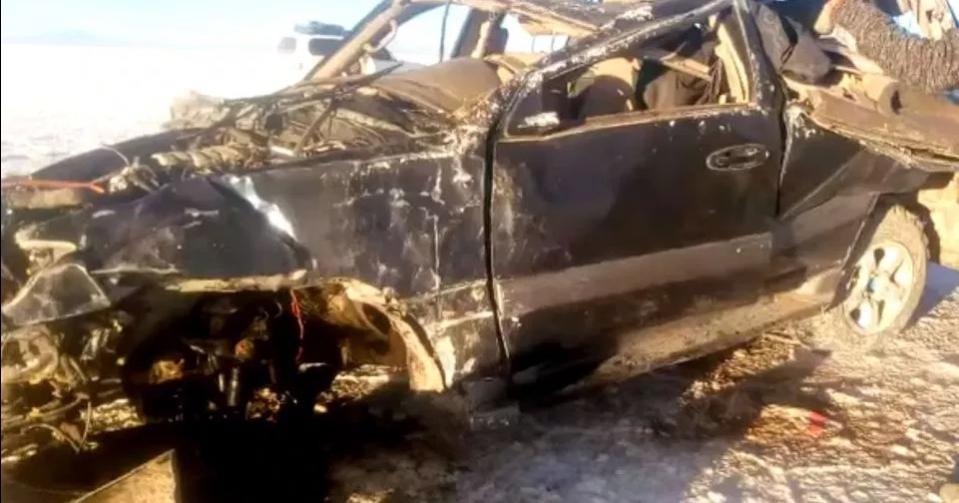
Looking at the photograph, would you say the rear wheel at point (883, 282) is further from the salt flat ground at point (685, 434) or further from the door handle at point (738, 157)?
the door handle at point (738, 157)

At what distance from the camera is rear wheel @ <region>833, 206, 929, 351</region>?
4.80 meters

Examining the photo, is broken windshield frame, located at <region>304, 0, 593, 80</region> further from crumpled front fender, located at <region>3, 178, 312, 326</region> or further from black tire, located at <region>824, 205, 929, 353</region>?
black tire, located at <region>824, 205, 929, 353</region>

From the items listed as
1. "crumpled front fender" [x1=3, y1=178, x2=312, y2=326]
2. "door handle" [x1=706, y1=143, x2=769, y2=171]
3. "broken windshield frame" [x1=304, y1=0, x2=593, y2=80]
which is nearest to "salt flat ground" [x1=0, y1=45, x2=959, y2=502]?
"crumpled front fender" [x1=3, y1=178, x2=312, y2=326]

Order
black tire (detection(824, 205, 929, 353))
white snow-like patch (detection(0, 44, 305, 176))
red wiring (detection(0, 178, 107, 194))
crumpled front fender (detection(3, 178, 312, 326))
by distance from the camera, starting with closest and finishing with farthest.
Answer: white snow-like patch (detection(0, 44, 305, 176))
crumpled front fender (detection(3, 178, 312, 326))
red wiring (detection(0, 178, 107, 194))
black tire (detection(824, 205, 929, 353))

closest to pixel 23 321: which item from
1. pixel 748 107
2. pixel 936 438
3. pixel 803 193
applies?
pixel 748 107

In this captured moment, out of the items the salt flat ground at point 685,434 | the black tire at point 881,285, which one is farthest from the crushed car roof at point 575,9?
the black tire at point 881,285

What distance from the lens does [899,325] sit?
4969 millimetres

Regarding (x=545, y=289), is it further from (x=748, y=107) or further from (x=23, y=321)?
(x=23, y=321)

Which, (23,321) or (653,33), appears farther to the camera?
(653,33)

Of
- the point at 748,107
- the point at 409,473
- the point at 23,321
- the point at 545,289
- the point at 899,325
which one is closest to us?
the point at 23,321

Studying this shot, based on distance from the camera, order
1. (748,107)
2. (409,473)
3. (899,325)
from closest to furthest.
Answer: (409,473) → (748,107) → (899,325)

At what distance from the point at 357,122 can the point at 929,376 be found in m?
3.11

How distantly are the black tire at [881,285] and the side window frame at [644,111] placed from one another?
1.32m

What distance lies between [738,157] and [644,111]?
1.57 feet
